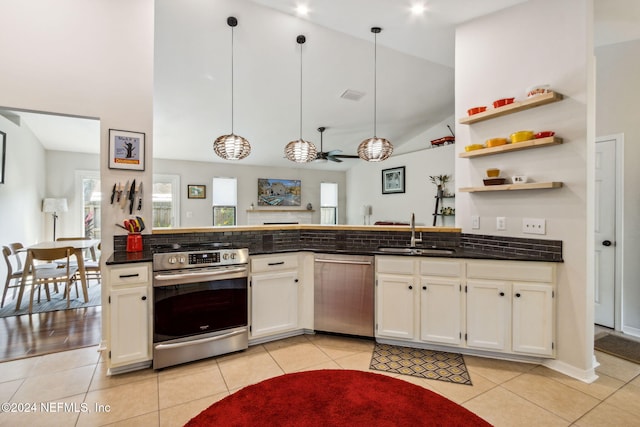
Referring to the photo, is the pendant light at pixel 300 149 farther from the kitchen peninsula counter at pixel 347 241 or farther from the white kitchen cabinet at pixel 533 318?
the white kitchen cabinet at pixel 533 318

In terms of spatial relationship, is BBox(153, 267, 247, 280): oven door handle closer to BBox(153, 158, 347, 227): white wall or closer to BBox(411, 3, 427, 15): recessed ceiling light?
BBox(411, 3, 427, 15): recessed ceiling light

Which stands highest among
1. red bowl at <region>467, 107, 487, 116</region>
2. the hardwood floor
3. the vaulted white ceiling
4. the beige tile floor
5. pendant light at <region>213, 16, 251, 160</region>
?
the vaulted white ceiling

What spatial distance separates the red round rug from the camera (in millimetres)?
1737

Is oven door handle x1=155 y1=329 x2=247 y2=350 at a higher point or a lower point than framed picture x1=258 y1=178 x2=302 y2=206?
lower

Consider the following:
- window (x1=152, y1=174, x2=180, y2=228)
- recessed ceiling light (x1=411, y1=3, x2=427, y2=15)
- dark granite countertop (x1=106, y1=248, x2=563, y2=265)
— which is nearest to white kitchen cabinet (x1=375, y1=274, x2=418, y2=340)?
dark granite countertop (x1=106, y1=248, x2=563, y2=265)

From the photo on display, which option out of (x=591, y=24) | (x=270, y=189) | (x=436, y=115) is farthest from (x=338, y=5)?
(x=270, y=189)

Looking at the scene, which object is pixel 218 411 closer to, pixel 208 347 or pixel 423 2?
pixel 208 347

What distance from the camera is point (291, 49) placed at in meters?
4.12

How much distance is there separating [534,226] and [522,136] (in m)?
0.77

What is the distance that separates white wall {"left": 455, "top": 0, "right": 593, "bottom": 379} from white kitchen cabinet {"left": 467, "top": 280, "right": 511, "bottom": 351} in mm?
397

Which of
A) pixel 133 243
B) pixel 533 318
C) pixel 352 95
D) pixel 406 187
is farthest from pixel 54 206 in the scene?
pixel 533 318

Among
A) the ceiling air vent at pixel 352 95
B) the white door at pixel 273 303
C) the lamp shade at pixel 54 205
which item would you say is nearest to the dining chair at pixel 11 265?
the lamp shade at pixel 54 205

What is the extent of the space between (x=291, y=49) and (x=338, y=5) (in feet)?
3.72

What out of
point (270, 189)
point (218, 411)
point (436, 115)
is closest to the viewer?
point (218, 411)
